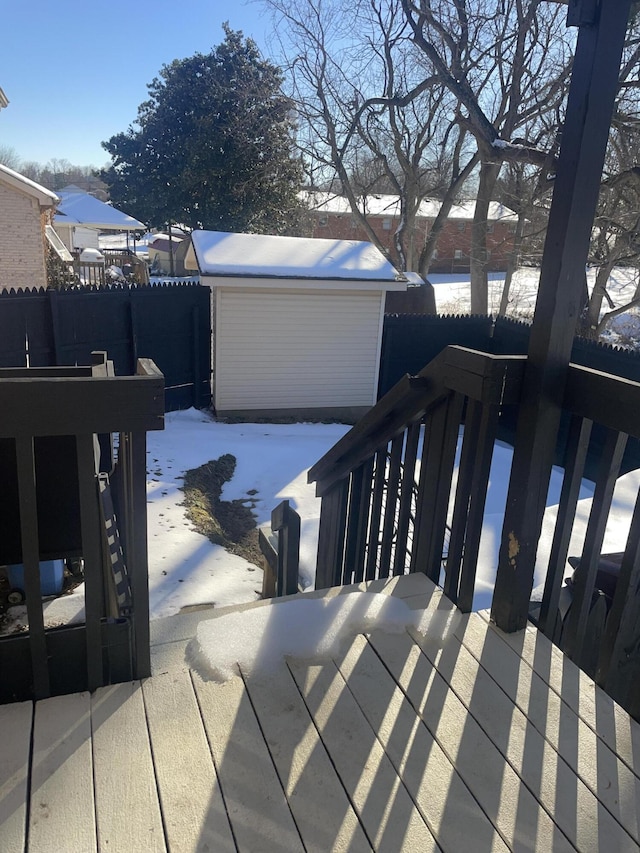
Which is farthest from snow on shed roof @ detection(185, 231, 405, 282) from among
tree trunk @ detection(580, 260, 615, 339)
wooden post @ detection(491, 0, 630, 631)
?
wooden post @ detection(491, 0, 630, 631)

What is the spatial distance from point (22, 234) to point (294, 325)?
8.61 meters

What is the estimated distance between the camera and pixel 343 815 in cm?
132

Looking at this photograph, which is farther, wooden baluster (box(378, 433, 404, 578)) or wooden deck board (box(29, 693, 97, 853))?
wooden baluster (box(378, 433, 404, 578))

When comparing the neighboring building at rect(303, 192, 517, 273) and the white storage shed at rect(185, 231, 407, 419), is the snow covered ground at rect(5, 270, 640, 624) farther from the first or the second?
the neighboring building at rect(303, 192, 517, 273)

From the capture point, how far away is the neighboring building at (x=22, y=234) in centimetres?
1372

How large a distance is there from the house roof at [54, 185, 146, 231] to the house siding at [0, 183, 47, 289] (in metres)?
7.22

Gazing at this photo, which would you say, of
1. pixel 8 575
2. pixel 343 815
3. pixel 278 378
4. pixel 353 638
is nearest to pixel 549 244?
pixel 353 638

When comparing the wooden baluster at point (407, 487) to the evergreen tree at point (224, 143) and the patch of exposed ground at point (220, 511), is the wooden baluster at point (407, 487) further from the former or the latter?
the evergreen tree at point (224, 143)

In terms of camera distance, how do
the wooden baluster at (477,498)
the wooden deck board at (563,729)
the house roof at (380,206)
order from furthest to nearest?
the house roof at (380,206) < the wooden baluster at (477,498) < the wooden deck board at (563,729)

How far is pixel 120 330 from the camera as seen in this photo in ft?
27.8

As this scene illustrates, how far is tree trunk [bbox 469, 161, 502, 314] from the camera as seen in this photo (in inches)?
651

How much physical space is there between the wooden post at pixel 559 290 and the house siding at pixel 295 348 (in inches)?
299

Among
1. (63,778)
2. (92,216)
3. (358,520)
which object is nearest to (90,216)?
(92,216)

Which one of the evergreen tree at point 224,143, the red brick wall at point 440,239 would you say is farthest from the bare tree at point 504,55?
the red brick wall at point 440,239
